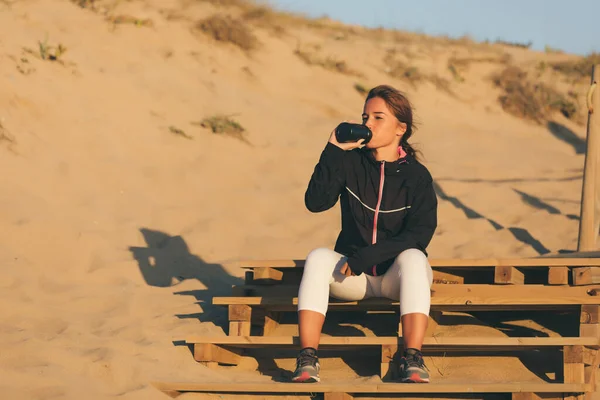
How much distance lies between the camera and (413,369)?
425 cm

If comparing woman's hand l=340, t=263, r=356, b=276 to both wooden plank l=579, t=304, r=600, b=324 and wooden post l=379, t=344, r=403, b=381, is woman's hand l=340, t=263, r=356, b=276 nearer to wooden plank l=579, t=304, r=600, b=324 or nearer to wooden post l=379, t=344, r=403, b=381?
wooden post l=379, t=344, r=403, b=381

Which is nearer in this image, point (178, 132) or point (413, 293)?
point (413, 293)

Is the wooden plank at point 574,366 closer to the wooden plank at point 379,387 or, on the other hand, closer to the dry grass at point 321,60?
the wooden plank at point 379,387

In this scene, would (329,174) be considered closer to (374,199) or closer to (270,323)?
(374,199)

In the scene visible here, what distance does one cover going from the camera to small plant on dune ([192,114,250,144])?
32.9 ft

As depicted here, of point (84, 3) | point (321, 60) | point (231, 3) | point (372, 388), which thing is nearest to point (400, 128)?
point (372, 388)

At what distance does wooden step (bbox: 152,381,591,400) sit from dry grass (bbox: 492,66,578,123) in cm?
1077

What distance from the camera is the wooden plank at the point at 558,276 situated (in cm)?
491

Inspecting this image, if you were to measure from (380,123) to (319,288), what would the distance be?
940 millimetres

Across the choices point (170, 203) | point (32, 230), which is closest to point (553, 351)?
point (32, 230)

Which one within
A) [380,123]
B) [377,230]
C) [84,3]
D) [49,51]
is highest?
[84,3]

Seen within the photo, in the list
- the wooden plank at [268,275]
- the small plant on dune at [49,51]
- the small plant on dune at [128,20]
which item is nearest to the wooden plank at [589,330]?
the wooden plank at [268,275]

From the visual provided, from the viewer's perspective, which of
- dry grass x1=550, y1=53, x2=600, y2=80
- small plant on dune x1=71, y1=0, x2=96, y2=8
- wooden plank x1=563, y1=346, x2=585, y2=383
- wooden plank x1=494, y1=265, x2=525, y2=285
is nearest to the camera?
wooden plank x1=563, y1=346, x2=585, y2=383

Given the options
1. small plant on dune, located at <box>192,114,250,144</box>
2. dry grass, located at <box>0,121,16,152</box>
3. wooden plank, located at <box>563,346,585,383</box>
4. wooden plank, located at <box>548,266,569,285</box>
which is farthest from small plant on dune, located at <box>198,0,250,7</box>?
wooden plank, located at <box>563,346,585,383</box>
